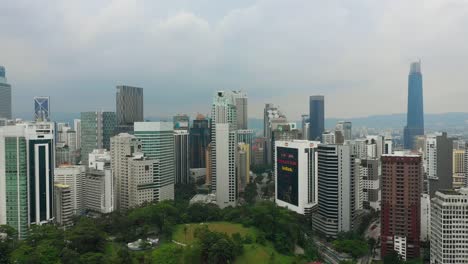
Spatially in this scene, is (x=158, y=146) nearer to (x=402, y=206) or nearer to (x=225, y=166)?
(x=225, y=166)

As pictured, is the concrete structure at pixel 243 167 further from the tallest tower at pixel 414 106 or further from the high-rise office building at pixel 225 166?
the tallest tower at pixel 414 106

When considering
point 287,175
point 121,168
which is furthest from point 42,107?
point 287,175

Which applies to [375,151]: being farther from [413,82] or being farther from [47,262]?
[47,262]

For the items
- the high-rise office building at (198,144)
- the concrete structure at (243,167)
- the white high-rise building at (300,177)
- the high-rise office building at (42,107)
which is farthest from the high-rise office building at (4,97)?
the white high-rise building at (300,177)

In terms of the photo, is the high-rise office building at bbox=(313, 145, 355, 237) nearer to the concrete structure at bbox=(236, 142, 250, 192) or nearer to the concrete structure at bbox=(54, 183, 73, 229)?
the concrete structure at bbox=(236, 142, 250, 192)

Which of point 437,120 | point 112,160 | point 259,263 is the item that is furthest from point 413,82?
point 259,263

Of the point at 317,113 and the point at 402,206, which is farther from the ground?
the point at 317,113

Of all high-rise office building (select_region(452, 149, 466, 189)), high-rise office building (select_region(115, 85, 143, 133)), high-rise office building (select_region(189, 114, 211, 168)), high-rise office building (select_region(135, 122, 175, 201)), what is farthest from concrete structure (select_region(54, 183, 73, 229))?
high-rise office building (select_region(452, 149, 466, 189))
